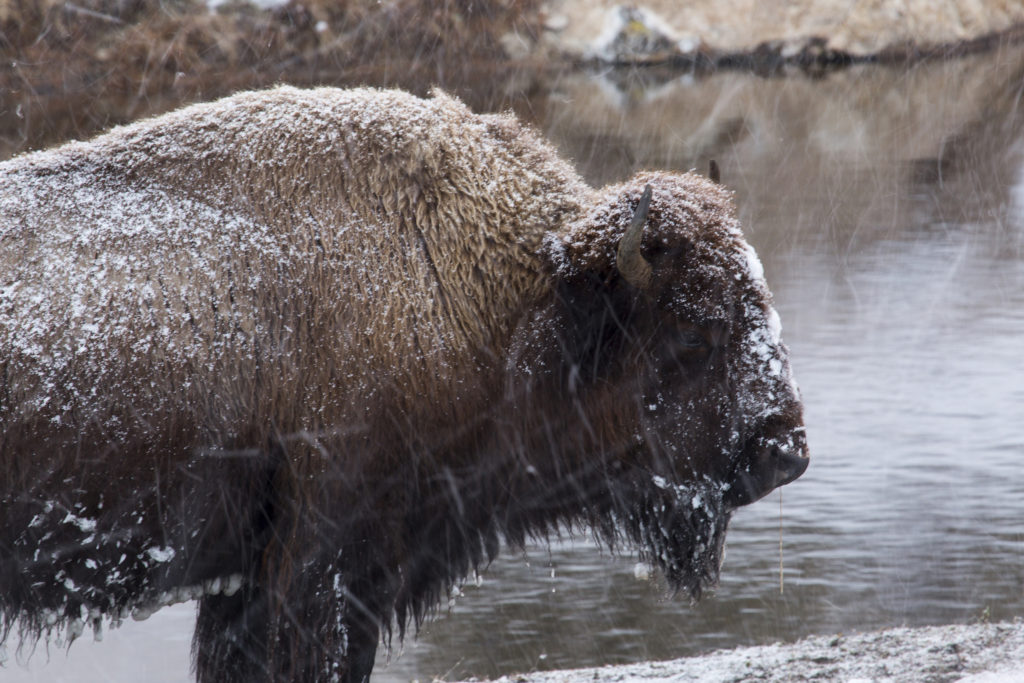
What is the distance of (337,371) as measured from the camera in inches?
118

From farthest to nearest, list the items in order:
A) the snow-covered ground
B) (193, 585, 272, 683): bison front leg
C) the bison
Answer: the snow-covered ground < (193, 585, 272, 683): bison front leg < the bison

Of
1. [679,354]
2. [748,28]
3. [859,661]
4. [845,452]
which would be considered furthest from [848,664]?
[748,28]

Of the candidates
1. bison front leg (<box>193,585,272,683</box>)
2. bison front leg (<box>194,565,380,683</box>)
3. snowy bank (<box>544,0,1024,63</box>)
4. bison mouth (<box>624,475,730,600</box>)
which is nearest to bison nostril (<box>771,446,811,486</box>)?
bison mouth (<box>624,475,730,600</box>)

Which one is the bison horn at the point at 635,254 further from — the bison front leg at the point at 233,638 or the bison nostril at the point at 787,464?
the bison front leg at the point at 233,638

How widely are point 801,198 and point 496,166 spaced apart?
35.2 feet

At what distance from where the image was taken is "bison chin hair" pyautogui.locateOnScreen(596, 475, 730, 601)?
10.9 ft

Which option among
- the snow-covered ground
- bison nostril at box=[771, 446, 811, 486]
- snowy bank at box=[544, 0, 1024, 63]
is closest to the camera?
bison nostril at box=[771, 446, 811, 486]

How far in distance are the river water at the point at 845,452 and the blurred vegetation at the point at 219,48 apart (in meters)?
5.90

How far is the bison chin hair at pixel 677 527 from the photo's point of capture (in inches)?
130

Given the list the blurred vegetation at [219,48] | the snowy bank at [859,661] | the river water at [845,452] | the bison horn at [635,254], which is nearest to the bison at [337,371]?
the bison horn at [635,254]

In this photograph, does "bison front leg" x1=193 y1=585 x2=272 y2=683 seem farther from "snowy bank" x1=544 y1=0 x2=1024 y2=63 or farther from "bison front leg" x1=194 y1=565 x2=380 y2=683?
"snowy bank" x1=544 y1=0 x2=1024 y2=63

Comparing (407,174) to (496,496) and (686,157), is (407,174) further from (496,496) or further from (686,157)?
(686,157)

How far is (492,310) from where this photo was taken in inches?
126

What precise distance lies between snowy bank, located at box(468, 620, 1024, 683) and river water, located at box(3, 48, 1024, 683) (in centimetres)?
50
